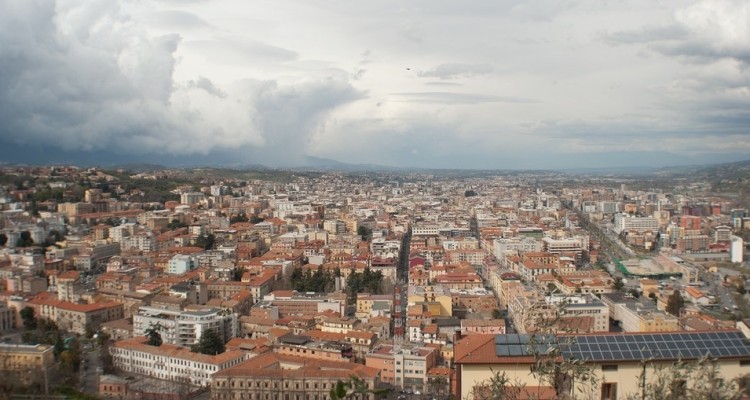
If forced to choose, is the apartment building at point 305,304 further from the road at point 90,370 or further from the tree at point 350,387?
the tree at point 350,387

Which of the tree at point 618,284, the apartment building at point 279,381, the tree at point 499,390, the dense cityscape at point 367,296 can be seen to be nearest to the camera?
the tree at point 499,390

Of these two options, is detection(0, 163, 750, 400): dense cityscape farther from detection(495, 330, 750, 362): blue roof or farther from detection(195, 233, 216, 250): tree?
detection(195, 233, 216, 250): tree

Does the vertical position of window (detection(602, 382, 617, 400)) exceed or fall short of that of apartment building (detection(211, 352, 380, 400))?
it exceeds it

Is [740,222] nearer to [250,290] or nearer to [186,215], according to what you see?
[250,290]

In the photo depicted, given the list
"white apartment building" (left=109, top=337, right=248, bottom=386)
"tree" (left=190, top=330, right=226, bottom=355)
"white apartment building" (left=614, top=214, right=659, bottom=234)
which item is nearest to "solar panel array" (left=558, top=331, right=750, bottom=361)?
A: "white apartment building" (left=109, top=337, right=248, bottom=386)

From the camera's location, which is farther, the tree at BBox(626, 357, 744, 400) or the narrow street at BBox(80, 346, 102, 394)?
the narrow street at BBox(80, 346, 102, 394)

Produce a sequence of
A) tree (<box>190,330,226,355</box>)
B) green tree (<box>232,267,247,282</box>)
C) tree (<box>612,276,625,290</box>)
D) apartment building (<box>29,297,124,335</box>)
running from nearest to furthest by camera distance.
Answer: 1. tree (<box>190,330,226,355</box>)
2. apartment building (<box>29,297,124,335</box>)
3. tree (<box>612,276,625,290</box>)
4. green tree (<box>232,267,247,282</box>)

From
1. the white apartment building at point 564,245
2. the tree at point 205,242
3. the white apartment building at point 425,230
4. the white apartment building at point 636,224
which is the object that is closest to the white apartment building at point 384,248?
the white apartment building at point 425,230
